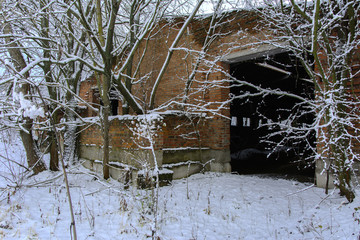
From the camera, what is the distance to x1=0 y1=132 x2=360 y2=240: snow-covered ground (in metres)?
3.35

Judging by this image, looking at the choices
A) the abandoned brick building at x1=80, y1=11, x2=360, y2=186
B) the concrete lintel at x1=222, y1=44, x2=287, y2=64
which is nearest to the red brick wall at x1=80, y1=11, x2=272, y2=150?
the abandoned brick building at x1=80, y1=11, x2=360, y2=186

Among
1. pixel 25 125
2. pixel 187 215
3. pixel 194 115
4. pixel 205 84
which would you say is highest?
pixel 205 84

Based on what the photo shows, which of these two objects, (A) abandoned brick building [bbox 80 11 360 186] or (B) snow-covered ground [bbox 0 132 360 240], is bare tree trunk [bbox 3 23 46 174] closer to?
(A) abandoned brick building [bbox 80 11 360 186]

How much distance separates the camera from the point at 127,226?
3545mm

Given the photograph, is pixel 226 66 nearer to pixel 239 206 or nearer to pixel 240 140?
→ pixel 239 206

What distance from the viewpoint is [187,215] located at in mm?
4102

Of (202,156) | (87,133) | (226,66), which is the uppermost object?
(226,66)

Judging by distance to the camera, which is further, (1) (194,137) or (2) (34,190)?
(1) (194,137)

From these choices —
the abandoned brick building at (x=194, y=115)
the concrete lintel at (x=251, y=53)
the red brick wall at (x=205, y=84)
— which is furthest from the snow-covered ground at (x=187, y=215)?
the concrete lintel at (x=251, y=53)

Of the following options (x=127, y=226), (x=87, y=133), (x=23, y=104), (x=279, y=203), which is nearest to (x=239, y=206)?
(x=279, y=203)

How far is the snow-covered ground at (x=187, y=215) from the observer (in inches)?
132

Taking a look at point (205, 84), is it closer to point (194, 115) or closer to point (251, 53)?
point (194, 115)

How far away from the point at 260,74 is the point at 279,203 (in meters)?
7.27

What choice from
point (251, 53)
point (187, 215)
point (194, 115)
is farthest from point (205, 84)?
point (187, 215)
